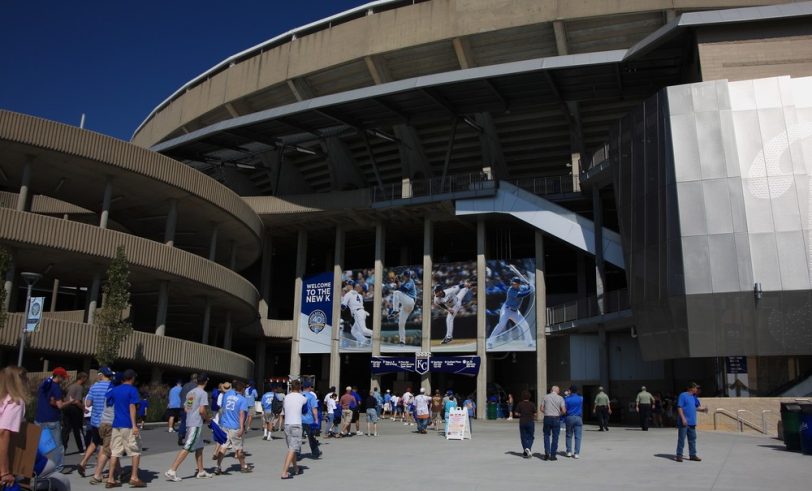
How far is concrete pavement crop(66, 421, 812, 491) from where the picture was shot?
10453 mm

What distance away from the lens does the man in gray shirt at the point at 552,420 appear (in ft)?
44.0

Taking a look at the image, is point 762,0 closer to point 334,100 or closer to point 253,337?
point 334,100

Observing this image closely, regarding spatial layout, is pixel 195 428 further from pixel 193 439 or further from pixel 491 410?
pixel 491 410

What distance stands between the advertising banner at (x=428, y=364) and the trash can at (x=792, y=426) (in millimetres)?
20772

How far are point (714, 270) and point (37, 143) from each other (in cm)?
2429

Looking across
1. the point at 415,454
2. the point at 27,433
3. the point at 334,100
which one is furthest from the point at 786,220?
the point at 27,433

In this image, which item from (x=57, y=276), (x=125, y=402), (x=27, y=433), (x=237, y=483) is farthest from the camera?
(x=57, y=276)

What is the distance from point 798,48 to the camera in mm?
26469

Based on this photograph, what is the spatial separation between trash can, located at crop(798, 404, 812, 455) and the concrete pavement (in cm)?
21

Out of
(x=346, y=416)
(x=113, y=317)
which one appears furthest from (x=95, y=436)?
(x=113, y=317)

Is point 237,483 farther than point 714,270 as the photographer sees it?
No

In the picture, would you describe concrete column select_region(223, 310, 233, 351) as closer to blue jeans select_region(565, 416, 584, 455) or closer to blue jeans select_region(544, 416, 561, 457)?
blue jeans select_region(565, 416, 584, 455)

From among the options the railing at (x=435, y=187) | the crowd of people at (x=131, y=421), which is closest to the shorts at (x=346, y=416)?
the crowd of people at (x=131, y=421)

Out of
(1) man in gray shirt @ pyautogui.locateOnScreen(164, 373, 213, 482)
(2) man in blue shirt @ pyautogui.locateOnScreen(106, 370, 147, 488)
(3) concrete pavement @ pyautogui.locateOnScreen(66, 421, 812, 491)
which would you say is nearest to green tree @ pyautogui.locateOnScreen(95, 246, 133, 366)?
(3) concrete pavement @ pyautogui.locateOnScreen(66, 421, 812, 491)
